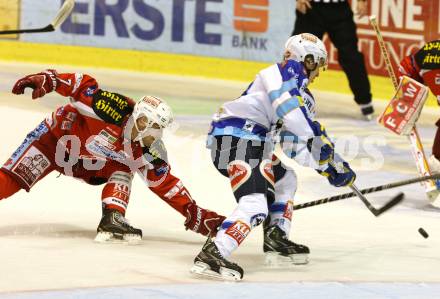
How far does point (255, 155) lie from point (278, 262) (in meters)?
0.58

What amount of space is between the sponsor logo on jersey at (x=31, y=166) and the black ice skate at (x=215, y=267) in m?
1.43

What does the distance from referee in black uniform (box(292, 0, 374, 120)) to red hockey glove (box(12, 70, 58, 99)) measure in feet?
16.8

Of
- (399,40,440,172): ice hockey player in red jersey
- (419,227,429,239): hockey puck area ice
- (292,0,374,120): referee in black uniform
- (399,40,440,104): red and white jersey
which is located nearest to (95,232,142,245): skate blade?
(419,227,429,239): hockey puck area ice

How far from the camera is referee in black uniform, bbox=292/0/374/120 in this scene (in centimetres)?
1167

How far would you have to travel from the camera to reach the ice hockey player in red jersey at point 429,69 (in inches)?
336

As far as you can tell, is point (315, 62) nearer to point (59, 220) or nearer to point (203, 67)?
point (59, 220)

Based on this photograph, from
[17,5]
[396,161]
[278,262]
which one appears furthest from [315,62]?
[17,5]

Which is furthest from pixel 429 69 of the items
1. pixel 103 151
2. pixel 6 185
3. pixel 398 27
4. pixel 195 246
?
pixel 398 27

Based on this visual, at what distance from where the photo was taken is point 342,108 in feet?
40.3

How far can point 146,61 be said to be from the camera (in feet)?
42.5

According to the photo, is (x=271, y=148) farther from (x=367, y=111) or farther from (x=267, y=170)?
(x=367, y=111)

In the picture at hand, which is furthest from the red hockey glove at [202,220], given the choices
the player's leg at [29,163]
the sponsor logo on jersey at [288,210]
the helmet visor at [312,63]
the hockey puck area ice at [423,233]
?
the hockey puck area ice at [423,233]

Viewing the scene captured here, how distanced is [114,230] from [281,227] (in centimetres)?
92

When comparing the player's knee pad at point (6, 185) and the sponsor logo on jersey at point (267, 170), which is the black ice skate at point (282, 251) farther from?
the player's knee pad at point (6, 185)
